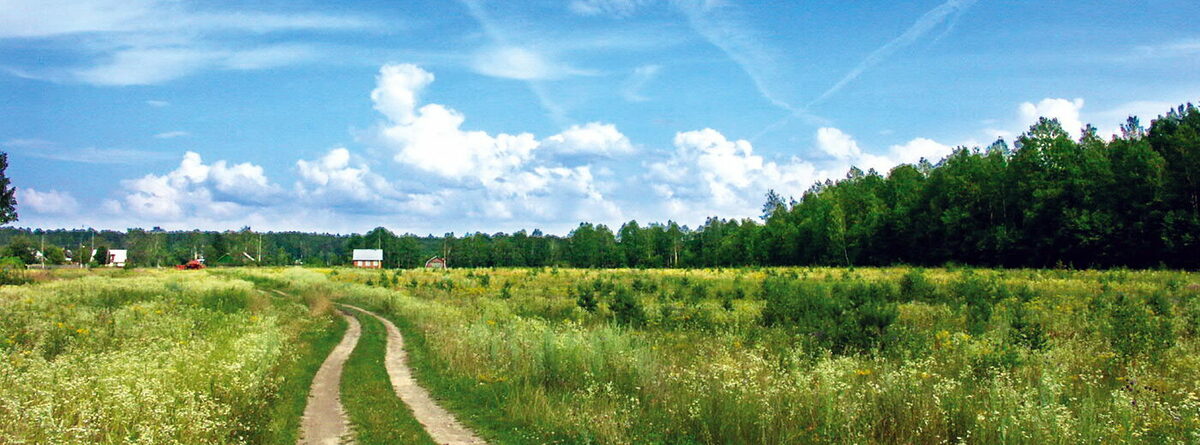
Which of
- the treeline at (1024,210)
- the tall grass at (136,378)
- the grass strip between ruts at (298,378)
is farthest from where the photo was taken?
the treeline at (1024,210)

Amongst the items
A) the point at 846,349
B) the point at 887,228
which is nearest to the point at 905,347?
the point at 846,349

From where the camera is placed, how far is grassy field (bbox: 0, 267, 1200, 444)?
8.05 meters

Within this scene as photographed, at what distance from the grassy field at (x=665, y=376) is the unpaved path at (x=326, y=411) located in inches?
10.5

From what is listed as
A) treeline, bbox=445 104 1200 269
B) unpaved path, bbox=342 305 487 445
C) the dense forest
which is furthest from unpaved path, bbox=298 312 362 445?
treeline, bbox=445 104 1200 269

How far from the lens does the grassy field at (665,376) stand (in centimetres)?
805

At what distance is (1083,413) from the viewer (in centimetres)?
740

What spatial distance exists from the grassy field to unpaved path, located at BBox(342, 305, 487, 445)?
0.93ft

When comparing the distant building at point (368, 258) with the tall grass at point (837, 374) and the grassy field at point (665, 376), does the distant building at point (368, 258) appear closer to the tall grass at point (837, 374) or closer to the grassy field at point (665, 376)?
the grassy field at point (665, 376)

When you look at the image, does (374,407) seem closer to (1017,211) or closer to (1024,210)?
(1024,210)

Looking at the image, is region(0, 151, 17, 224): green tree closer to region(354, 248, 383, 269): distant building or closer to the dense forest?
the dense forest

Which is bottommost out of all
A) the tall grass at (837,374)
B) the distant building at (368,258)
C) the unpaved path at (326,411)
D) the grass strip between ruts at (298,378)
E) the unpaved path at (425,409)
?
the unpaved path at (425,409)

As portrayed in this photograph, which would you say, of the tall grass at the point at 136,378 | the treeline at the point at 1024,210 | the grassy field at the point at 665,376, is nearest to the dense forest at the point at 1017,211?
the treeline at the point at 1024,210

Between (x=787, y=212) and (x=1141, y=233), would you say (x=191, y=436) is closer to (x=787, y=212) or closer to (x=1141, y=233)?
(x=1141, y=233)

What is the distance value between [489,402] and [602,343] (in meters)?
3.75
